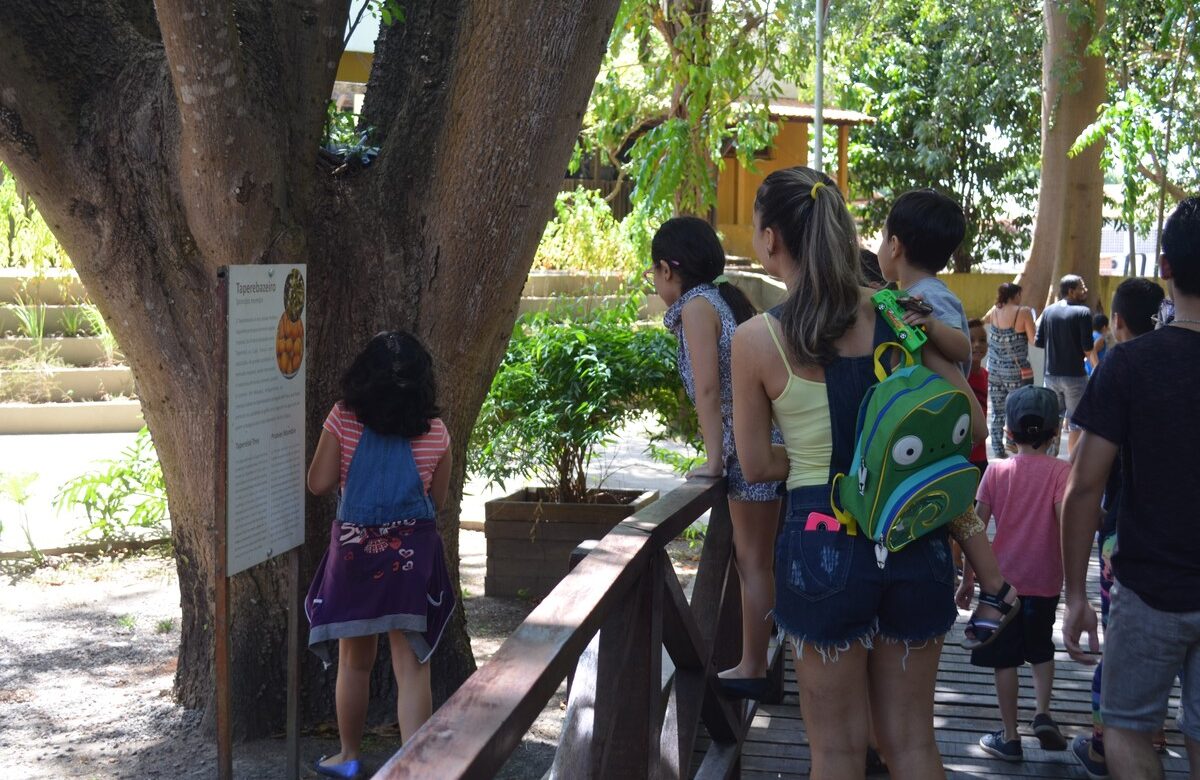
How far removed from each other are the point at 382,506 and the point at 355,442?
0.83 feet

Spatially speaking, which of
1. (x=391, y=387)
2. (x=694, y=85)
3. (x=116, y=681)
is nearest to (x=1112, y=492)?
(x=391, y=387)

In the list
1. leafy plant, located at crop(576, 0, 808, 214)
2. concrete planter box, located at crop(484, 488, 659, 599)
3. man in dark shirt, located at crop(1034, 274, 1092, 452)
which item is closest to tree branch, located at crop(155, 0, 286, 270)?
concrete planter box, located at crop(484, 488, 659, 599)

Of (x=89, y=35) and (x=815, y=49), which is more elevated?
(x=815, y=49)

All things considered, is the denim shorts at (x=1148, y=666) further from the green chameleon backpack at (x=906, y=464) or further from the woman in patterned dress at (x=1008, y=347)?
A: the woman in patterned dress at (x=1008, y=347)

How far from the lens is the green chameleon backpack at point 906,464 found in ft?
9.51

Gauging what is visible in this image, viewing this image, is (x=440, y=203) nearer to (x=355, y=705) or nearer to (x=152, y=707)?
(x=355, y=705)

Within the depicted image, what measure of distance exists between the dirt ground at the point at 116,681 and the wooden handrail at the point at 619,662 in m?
1.31

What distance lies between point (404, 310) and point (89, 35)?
1598mm

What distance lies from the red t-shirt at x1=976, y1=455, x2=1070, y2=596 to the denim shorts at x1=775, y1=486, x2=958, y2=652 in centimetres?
175

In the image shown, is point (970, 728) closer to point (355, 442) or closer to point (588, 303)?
point (355, 442)

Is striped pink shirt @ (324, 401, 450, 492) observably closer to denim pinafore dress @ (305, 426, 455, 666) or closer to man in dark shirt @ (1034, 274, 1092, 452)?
denim pinafore dress @ (305, 426, 455, 666)

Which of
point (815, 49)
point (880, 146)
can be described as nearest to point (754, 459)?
point (815, 49)

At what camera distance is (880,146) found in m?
29.6

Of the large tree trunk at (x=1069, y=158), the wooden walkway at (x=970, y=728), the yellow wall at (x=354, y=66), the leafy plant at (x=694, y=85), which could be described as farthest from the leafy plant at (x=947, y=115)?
the wooden walkway at (x=970, y=728)
